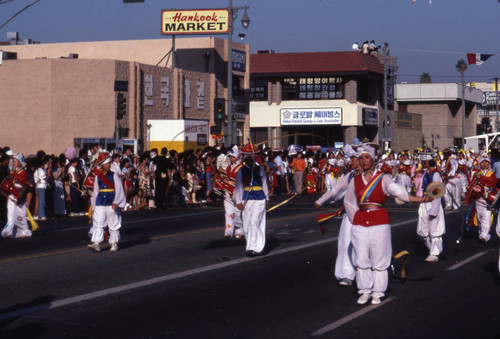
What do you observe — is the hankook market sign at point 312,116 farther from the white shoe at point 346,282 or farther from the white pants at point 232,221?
the white shoe at point 346,282

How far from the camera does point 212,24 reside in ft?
174

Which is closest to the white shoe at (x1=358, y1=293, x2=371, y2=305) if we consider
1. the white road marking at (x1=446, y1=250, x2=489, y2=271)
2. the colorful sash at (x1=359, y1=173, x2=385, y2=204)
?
the colorful sash at (x1=359, y1=173, x2=385, y2=204)

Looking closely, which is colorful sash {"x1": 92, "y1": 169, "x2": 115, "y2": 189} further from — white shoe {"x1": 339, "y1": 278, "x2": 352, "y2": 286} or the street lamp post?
the street lamp post

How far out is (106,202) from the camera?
15.4 meters

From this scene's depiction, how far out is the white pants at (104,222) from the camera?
50.2 ft

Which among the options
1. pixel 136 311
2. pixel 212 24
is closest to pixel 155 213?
pixel 136 311

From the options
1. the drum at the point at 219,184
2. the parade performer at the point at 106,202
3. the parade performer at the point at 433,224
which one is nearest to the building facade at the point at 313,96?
the drum at the point at 219,184

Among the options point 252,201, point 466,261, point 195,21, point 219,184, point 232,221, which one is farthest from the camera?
point 195,21

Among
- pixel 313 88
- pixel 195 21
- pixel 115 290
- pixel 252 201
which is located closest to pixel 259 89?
pixel 313 88

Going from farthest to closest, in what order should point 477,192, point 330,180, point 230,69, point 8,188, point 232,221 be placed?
point 230,69, point 330,180, point 8,188, point 232,221, point 477,192

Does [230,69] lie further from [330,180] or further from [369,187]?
[369,187]

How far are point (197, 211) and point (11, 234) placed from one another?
8.37 metres

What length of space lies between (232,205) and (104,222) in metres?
3.52

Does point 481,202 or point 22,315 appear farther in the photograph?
point 481,202
